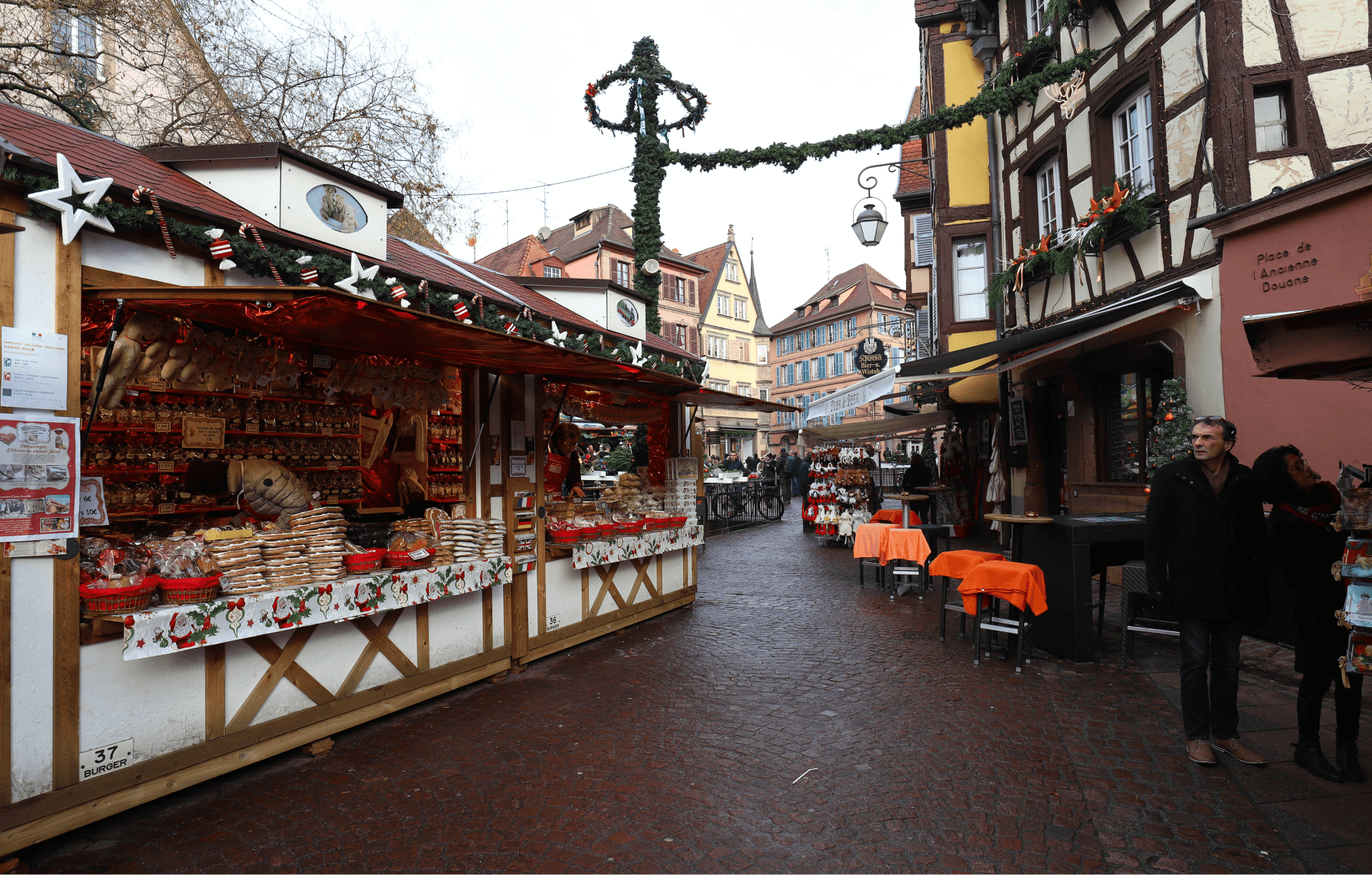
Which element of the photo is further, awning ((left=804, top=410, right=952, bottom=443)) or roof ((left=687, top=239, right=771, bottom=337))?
roof ((left=687, top=239, right=771, bottom=337))

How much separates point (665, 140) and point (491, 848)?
→ 8.81 metres

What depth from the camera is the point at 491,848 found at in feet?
10.1

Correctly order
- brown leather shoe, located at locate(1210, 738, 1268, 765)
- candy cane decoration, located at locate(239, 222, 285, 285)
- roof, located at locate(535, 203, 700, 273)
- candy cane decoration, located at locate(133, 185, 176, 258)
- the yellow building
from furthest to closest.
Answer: the yellow building, roof, located at locate(535, 203, 700, 273), candy cane decoration, located at locate(239, 222, 285, 285), brown leather shoe, located at locate(1210, 738, 1268, 765), candy cane decoration, located at locate(133, 185, 176, 258)

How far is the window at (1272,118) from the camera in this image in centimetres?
725

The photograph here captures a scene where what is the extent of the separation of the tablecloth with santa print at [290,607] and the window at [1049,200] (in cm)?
973

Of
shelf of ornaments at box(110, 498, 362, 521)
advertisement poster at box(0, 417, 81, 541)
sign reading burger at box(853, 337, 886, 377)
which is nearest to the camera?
advertisement poster at box(0, 417, 81, 541)

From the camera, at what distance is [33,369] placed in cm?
320

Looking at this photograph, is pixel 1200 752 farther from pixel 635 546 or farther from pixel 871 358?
pixel 871 358

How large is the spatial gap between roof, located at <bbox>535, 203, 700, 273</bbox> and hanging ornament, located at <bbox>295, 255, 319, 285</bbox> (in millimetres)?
30035

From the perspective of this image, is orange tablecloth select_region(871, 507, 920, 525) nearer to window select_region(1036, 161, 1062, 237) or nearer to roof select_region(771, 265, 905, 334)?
window select_region(1036, 161, 1062, 237)

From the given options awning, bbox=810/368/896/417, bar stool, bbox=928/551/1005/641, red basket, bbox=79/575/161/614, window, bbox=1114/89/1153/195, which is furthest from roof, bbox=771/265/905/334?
red basket, bbox=79/575/161/614

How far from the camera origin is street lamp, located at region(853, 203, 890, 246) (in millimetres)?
11992

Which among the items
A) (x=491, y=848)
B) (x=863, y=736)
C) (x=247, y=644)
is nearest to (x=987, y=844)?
(x=863, y=736)

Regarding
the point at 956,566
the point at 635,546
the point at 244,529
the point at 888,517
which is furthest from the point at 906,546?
the point at 244,529
